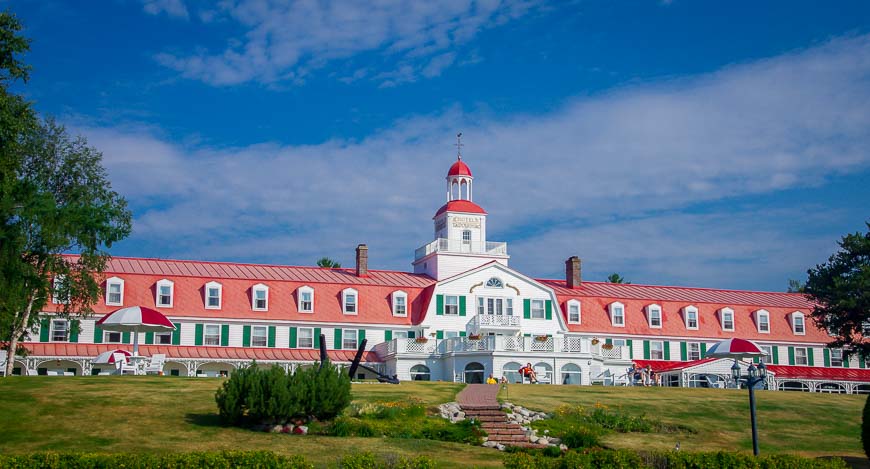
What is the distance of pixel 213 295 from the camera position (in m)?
55.7

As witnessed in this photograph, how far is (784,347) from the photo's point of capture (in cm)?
6369

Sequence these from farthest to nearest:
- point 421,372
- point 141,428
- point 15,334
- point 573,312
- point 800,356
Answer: point 800,356 < point 573,312 < point 421,372 < point 15,334 < point 141,428

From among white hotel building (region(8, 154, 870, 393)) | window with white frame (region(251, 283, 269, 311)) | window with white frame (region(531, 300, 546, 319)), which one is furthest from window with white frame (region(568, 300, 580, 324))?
window with white frame (region(251, 283, 269, 311))

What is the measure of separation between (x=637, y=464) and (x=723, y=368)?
32561 millimetres

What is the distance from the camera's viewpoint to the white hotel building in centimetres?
5222

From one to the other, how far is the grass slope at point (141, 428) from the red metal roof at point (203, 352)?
15.5 metres

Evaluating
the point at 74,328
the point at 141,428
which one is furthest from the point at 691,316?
the point at 141,428

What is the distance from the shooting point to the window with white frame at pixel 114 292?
176 feet

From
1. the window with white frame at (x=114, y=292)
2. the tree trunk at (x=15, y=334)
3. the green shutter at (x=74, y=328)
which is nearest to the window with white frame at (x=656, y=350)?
the window with white frame at (x=114, y=292)

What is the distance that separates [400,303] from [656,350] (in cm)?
1680

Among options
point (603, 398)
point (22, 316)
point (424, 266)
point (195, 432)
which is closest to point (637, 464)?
point (195, 432)

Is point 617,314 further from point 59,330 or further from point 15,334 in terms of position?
point 15,334

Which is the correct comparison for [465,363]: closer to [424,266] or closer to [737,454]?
[424,266]

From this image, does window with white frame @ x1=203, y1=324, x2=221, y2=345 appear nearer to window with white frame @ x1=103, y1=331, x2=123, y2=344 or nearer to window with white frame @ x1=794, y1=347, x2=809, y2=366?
window with white frame @ x1=103, y1=331, x2=123, y2=344
